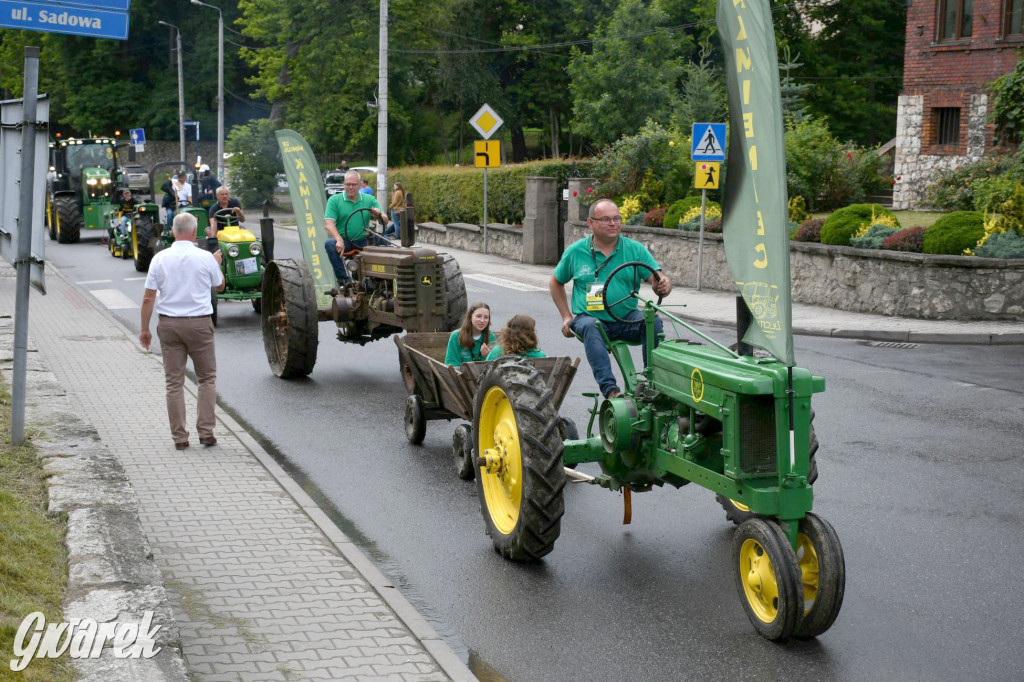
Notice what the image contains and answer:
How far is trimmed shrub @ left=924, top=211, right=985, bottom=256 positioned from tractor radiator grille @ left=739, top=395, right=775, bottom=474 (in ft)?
43.1

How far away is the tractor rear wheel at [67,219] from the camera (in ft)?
106

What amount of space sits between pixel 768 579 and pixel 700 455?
0.83m

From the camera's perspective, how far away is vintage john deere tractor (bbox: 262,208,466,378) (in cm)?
1151

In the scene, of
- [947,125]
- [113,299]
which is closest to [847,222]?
[113,299]

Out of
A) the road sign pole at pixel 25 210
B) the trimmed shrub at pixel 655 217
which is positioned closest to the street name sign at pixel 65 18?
the road sign pole at pixel 25 210

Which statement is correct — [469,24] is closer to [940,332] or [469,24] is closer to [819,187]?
[819,187]

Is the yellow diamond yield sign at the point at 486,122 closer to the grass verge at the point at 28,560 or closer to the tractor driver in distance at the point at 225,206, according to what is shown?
the tractor driver in distance at the point at 225,206

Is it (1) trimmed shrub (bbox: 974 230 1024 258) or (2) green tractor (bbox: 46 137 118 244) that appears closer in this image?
(1) trimmed shrub (bbox: 974 230 1024 258)

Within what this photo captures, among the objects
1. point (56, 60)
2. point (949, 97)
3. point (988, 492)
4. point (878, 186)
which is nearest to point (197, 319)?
point (988, 492)

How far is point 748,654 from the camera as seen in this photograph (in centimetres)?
552

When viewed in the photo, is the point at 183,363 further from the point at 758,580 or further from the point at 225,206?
the point at 225,206

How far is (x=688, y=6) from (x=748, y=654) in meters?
49.3

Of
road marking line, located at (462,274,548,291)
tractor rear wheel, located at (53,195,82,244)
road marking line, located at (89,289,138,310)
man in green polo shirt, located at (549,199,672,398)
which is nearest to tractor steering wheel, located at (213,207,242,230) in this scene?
road marking line, located at (89,289,138,310)

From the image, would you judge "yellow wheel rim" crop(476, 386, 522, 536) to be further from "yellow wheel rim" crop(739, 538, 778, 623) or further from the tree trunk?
the tree trunk
